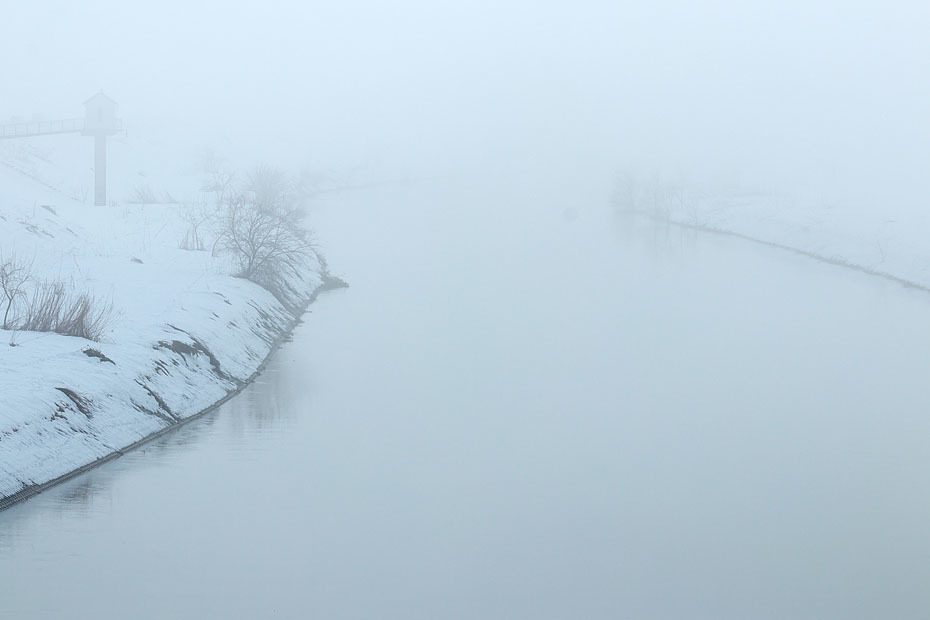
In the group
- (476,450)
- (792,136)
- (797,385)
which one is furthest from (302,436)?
(792,136)

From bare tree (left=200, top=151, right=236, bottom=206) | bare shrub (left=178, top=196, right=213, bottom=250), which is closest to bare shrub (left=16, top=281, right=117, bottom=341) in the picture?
bare shrub (left=178, top=196, right=213, bottom=250)

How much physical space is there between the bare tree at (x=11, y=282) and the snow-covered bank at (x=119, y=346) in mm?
511

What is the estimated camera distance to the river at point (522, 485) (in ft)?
31.8

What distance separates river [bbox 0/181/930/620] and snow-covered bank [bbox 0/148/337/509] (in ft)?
1.49

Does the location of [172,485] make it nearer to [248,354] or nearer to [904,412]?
[248,354]

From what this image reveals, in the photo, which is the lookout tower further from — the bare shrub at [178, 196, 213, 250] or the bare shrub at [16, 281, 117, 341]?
the bare shrub at [16, 281, 117, 341]

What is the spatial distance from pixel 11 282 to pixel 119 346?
4.60 metres

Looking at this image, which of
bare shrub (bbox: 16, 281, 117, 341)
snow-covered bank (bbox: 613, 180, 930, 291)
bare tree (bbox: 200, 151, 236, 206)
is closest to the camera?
bare shrub (bbox: 16, 281, 117, 341)

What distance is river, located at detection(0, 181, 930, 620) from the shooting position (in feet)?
31.8

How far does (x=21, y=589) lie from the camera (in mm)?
9125

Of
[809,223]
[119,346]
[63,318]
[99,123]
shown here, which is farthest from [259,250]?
[809,223]

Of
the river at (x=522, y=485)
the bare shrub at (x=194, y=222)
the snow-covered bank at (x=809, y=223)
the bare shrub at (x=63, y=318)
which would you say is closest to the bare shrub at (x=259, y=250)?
the bare shrub at (x=194, y=222)

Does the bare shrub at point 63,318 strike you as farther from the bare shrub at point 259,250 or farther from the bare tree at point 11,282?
the bare shrub at point 259,250

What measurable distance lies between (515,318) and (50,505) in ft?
59.0
